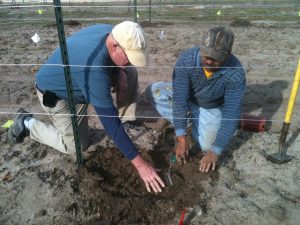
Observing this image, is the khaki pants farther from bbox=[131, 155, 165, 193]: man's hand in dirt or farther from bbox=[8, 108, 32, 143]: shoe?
bbox=[131, 155, 165, 193]: man's hand in dirt

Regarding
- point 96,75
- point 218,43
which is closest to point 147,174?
point 96,75

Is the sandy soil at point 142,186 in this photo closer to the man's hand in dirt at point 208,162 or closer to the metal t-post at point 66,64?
the man's hand in dirt at point 208,162

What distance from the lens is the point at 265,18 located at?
465 inches

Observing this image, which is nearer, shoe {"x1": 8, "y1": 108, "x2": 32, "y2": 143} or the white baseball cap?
the white baseball cap

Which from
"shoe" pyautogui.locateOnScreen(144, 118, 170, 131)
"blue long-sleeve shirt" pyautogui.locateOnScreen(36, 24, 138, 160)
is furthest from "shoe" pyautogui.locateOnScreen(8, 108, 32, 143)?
"shoe" pyautogui.locateOnScreen(144, 118, 170, 131)

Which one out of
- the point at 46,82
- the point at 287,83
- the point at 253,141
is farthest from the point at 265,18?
the point at 46,82

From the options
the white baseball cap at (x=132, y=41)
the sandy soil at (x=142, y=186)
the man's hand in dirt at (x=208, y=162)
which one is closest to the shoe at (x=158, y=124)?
the sandy soil at (x=142, y=186)

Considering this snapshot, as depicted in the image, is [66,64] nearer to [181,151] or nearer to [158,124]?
[181,151]

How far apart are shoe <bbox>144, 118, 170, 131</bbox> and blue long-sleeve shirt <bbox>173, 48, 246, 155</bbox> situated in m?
0.68

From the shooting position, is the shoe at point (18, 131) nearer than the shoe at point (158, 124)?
Yes

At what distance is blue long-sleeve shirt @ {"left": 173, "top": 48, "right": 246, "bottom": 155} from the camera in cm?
298

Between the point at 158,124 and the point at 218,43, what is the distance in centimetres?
153

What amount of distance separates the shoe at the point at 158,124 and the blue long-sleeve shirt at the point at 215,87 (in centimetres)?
68

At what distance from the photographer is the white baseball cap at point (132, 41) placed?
2.34m
